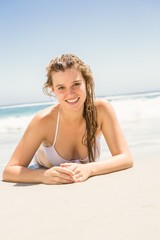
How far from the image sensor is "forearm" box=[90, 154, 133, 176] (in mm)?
3012

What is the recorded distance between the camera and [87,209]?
213 centimetres

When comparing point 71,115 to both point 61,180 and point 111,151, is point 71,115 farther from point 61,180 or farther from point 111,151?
point 61,180

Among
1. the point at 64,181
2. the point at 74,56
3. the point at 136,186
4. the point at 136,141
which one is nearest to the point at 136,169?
the point at 136,186

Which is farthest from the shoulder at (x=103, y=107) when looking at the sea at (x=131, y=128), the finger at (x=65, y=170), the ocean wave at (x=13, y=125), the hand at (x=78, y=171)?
the ocean wave at (x=13, y=125)

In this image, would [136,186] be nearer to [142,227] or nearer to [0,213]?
[142,227]

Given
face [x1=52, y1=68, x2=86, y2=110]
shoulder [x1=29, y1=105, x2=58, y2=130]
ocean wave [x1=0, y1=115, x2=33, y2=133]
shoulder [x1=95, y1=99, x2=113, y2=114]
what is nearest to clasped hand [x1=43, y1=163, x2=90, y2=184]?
shoulder [x1=29, y1=105, x2=58, y2=130]

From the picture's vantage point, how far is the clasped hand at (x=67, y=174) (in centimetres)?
278

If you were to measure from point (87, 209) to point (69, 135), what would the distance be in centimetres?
144

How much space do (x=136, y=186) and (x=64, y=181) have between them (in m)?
0.68

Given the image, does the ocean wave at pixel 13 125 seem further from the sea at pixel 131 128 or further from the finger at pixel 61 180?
the finger at pixel 61 180

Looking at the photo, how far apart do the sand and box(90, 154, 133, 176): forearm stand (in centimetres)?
6

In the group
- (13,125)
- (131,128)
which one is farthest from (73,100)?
(13,125)

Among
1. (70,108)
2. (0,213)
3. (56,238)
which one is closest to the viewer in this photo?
(56,238)

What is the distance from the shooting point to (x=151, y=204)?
6.83ft
